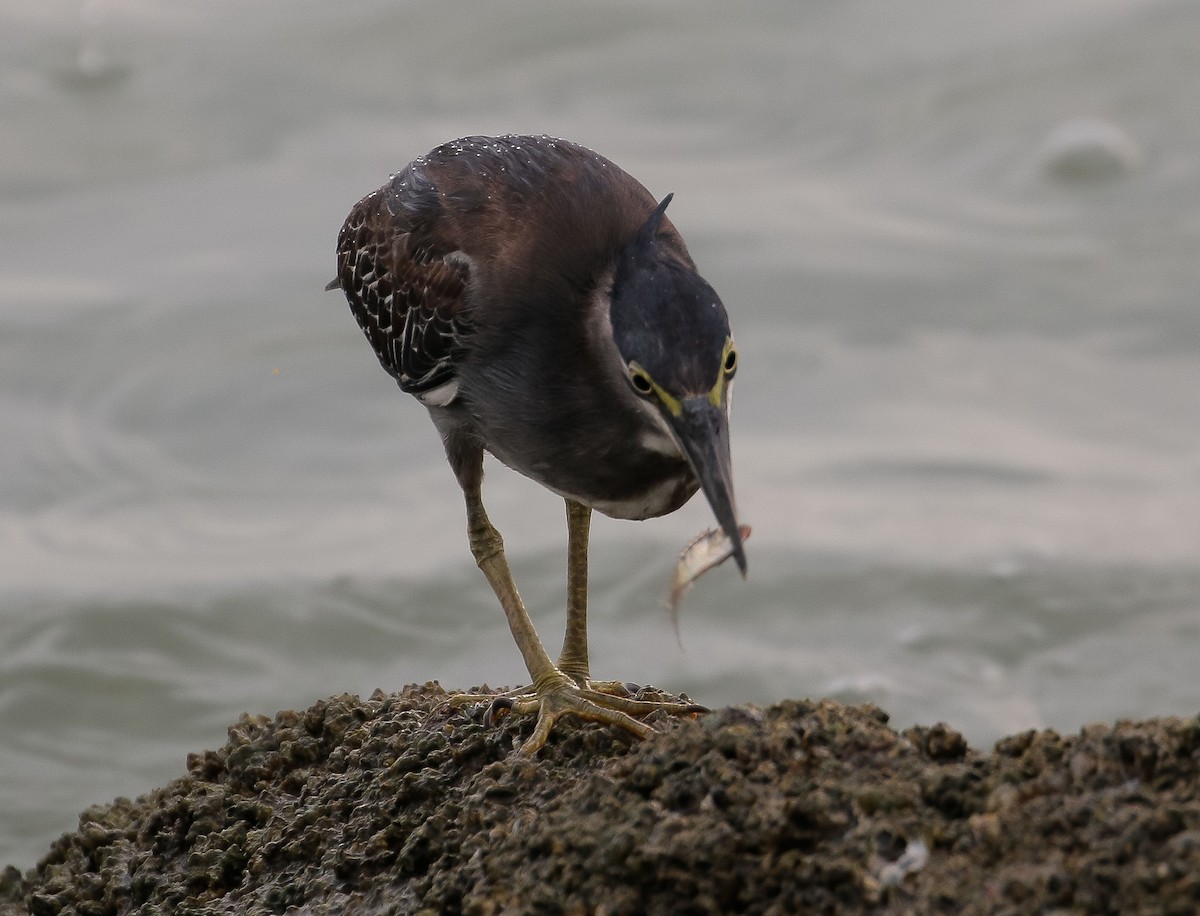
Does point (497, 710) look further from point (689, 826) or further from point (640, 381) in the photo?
point (689, 826)

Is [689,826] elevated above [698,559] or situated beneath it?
situated beneath

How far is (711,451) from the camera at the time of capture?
5277mm

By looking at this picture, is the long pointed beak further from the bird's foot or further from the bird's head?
the bird's foot

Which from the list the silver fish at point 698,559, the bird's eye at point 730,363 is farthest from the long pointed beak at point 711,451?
the silver fish at point 698,559

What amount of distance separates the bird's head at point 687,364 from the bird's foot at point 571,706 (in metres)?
0.83

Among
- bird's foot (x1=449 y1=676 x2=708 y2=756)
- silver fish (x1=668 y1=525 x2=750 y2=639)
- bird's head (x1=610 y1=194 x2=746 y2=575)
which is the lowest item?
bird's foot (x1=449 y1=676 x2=708 y2=756)

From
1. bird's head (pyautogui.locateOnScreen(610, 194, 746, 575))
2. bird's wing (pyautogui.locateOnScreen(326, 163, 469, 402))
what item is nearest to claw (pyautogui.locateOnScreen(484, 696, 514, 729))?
bird's head (pyautogui.locateOnScreen(610, 194, 746, 575))

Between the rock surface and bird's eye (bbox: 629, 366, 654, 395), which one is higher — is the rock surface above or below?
below

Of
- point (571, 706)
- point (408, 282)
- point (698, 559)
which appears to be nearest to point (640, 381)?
point (698, 559)

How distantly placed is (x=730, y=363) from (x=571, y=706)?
4.19 feet

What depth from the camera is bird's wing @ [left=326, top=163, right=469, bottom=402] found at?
21.6 feet

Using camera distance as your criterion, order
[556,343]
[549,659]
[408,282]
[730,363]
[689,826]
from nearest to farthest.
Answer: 1. [689,826]
2. [730,363]
3. [556,343]
4. [549,659]
5. [408,282]

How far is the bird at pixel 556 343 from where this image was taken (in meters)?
5.42

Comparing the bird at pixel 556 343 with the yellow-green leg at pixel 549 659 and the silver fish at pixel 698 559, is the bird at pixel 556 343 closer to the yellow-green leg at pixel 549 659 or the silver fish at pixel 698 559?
the yellow-green leg at pixel 549 659
